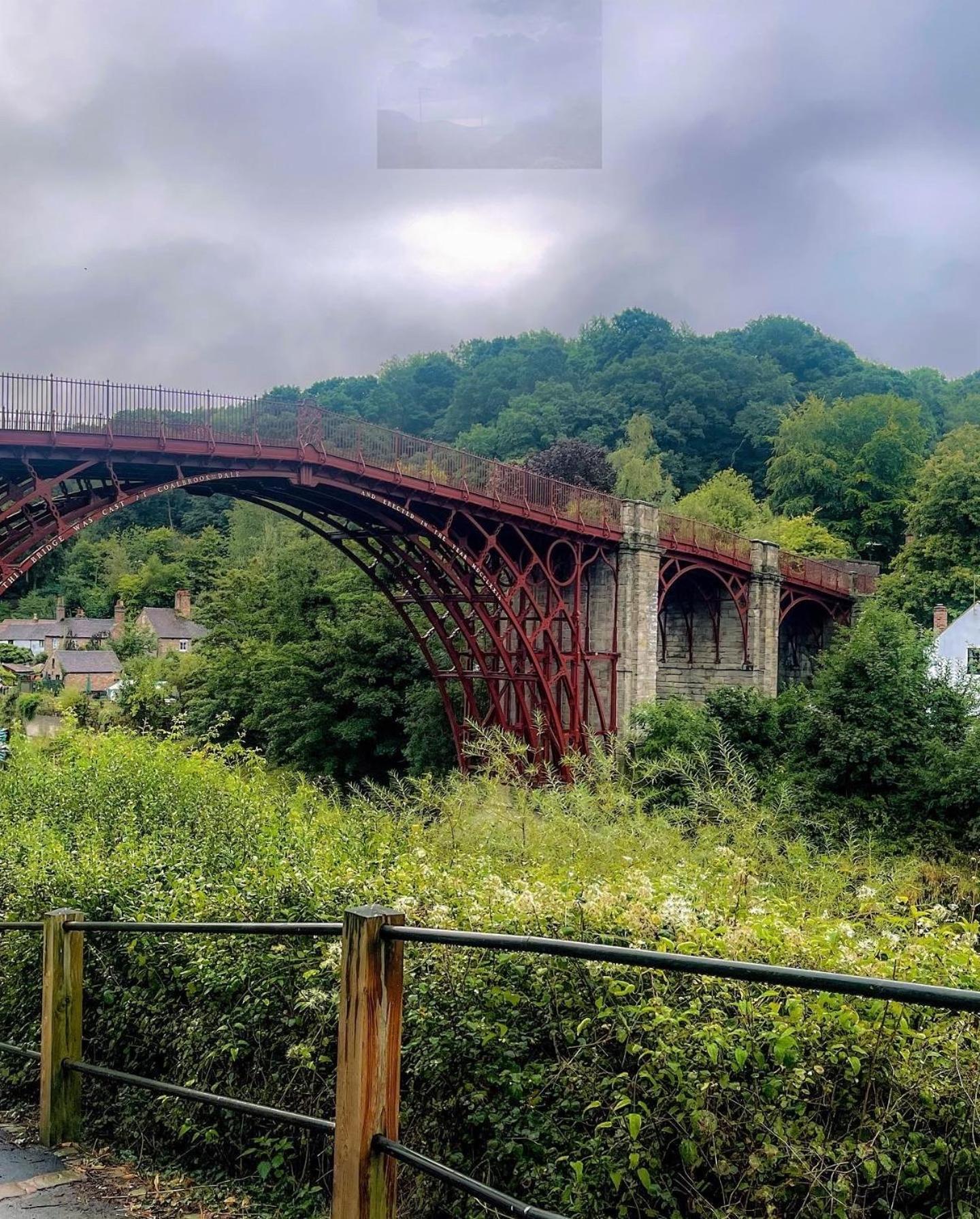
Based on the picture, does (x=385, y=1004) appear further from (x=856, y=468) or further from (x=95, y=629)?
(x=95, y=629)

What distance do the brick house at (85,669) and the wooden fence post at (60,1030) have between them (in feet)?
188

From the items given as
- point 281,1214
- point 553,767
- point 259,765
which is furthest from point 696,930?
point 553,767

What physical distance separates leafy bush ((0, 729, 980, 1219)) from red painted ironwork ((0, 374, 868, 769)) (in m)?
11.7

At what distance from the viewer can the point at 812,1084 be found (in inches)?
126

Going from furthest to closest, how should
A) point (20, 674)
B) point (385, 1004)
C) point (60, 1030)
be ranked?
point (20, 674)
point (60, 1030)
point (385, 1004)

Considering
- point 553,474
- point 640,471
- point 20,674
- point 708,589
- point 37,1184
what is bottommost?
point 37,1184

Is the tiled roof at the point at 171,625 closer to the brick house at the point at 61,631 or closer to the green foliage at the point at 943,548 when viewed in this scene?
the brick house at the point at 61,631

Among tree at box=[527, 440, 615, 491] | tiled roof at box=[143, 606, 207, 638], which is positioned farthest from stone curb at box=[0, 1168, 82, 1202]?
tiled roof at box=[143, 606, 207, 638]

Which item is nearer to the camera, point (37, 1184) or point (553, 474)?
point (37, 1184)

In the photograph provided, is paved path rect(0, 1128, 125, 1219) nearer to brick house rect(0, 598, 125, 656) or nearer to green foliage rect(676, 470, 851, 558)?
green foliage rect(676, 470, 851, 558)

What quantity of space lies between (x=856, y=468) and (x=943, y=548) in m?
15.1

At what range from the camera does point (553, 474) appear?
4434 centimetres

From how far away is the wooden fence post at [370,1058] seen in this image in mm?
2650

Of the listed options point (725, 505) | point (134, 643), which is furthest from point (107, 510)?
point (134, 643)
